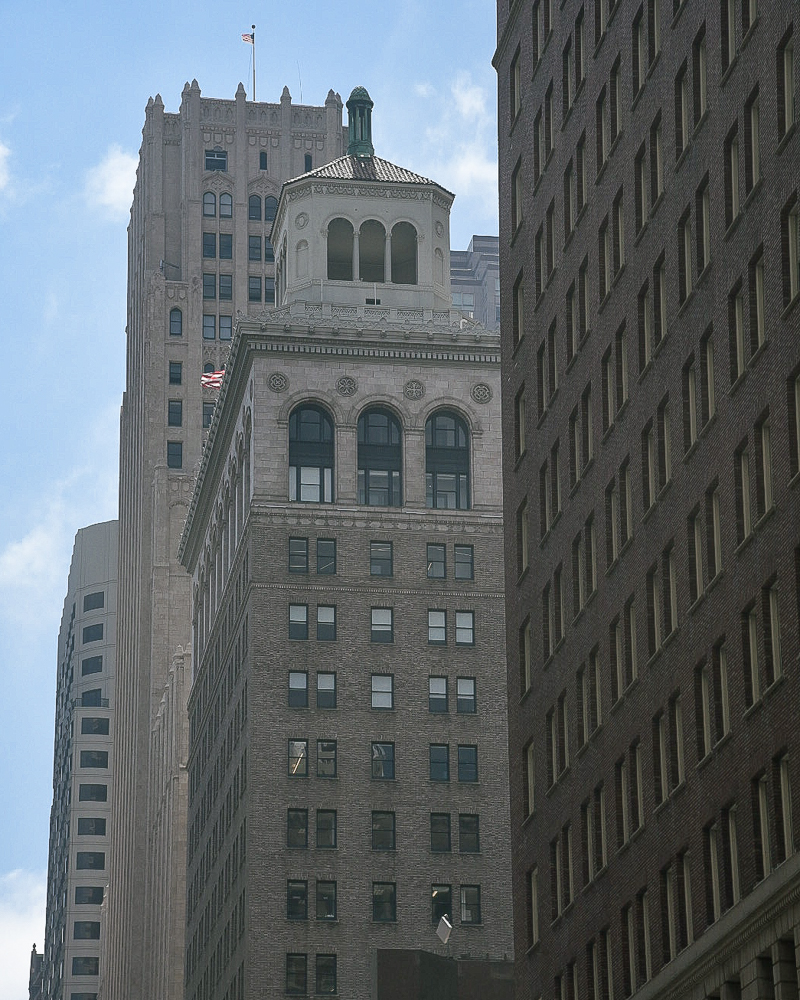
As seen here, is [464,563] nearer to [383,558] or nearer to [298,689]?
[383,558]

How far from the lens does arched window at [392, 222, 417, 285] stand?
136 metres

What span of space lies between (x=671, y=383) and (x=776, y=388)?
8848mm

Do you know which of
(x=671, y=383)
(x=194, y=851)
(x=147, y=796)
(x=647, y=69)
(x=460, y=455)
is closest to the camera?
(x=671, y=383)

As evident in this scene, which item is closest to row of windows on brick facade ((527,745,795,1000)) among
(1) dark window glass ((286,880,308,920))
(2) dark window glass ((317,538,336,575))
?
(1) dark window glass ((286,880,308,920))

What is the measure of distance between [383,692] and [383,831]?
7.39 meters

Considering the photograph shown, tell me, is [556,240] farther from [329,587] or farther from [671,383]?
[329,587]

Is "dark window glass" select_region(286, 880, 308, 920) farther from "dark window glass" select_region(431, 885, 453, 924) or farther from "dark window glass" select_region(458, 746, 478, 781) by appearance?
"dark window glass" select_region(458, 746, 478, 781)

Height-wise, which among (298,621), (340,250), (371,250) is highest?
(371,250)

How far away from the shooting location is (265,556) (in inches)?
4756

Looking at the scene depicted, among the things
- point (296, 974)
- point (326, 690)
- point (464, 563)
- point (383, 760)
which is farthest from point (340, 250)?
point (296, 974)

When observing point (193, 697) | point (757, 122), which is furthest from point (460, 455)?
point (757, 122)

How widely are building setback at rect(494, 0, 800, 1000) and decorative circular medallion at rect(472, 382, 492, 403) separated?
42.7 m

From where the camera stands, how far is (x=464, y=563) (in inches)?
4791

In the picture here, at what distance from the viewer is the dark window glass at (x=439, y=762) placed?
383 ft
